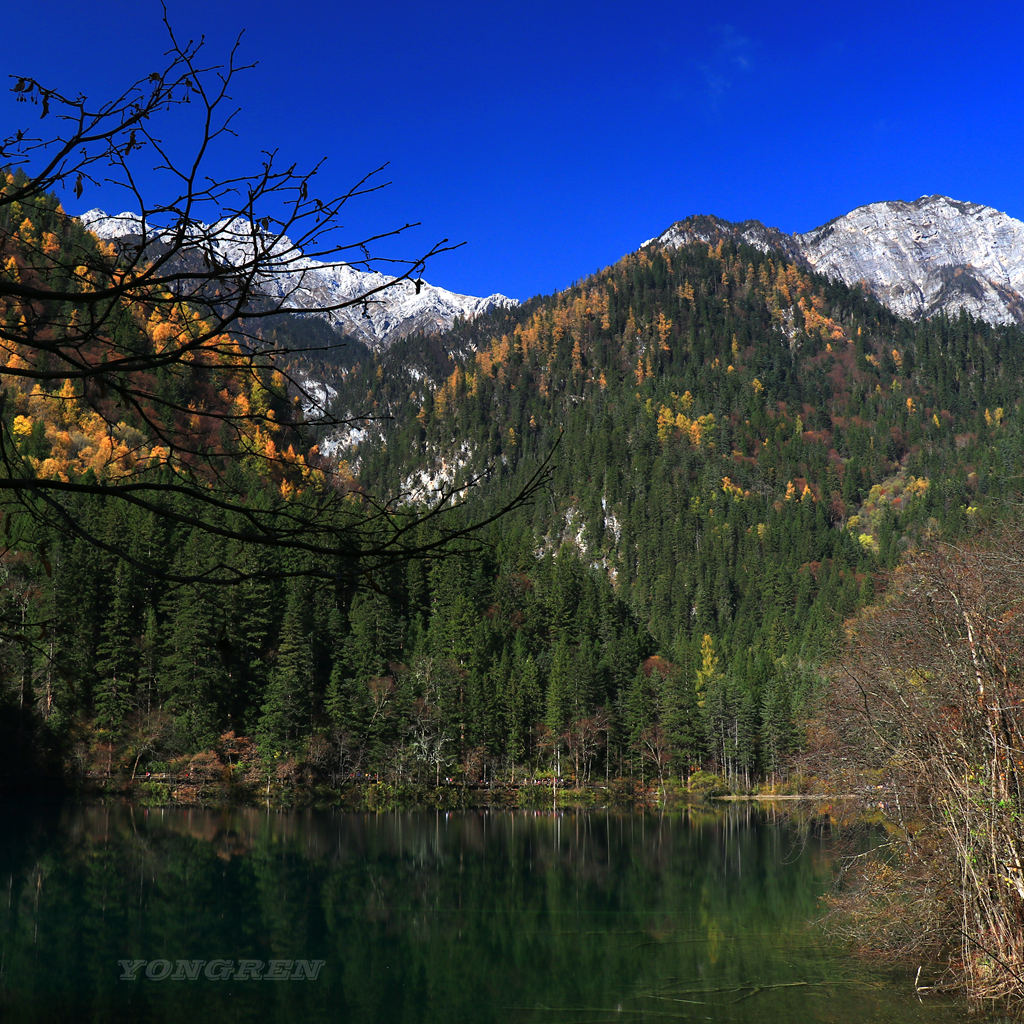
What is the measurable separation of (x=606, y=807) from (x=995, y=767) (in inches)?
2040

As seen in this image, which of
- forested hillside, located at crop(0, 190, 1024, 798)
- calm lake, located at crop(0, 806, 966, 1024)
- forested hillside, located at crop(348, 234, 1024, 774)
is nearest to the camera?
forested hillside, located at crop(0, 190, 1024, 798)

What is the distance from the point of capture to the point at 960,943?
44.7 feet

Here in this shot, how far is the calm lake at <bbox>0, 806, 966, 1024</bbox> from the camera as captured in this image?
14492 mm

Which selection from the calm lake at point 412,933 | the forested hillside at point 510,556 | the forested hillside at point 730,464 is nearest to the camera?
the forested hillside at point 510,556

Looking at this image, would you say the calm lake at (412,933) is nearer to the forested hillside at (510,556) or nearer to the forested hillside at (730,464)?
the forested hillside at (510,556)

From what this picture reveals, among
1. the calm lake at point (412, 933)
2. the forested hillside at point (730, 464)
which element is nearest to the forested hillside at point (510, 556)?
the forested hillside at point (730, 464)

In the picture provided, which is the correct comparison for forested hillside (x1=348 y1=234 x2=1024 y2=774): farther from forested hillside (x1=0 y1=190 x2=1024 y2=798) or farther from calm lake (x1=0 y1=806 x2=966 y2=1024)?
calm lake (x1=0 y1=806 x2=966 y2=1024)

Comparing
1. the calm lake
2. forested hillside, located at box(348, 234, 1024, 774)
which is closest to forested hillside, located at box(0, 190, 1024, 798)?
forested hillside, located at box(348, 234, 1024, 774)

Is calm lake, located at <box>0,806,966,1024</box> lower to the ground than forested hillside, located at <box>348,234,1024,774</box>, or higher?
lower

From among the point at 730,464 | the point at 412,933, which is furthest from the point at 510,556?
the point at 730,464

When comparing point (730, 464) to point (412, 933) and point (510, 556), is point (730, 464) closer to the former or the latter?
point (510, 556)

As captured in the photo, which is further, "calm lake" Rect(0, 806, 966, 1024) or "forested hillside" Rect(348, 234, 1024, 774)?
"forested hillside" Rect(348, 234, 1024, 774)

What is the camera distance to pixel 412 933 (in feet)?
66.9

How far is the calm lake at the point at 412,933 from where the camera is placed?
47.5 feet
